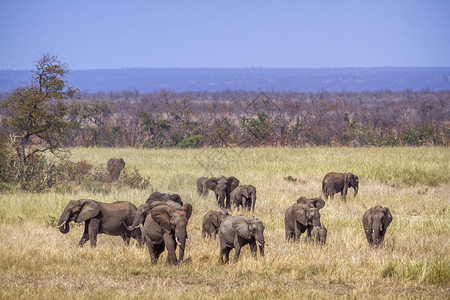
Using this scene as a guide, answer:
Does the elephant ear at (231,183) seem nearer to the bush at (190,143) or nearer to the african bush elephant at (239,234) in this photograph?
the african bush elephant at (239,234)

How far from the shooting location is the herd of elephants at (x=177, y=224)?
11.3m

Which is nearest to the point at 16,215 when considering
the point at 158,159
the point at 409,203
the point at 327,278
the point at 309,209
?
the point at 309,209

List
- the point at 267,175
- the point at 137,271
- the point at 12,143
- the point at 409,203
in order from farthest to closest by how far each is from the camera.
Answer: the point at 267,175 → the point at 12,143 → the point at 409,203 → the point at 137,271

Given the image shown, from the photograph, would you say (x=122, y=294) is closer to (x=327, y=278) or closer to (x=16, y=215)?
(x=327, y=278)

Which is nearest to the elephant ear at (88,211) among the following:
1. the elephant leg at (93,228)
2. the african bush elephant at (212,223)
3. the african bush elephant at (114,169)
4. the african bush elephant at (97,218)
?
the african bush elephant at (97,218)

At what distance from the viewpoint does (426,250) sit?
13.2 meters

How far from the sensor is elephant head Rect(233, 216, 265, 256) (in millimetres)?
11266

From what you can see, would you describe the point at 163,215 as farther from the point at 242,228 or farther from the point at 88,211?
the point at 88,211

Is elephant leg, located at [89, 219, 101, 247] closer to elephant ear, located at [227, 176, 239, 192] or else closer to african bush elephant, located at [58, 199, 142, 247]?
african bush elephant, located at [58, 199, 142, 247]

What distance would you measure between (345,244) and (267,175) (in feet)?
43.1

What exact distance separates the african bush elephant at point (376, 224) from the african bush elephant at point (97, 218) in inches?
182

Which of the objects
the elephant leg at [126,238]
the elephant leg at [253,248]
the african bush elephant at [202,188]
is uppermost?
the elephant leg at [253,248]

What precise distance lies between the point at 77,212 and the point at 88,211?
24 centimetres

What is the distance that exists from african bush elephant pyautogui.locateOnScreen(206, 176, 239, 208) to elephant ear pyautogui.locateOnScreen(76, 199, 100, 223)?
18.5ft
